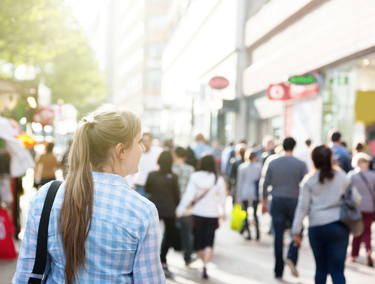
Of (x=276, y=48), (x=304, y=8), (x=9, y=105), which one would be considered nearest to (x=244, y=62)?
(x=276, y=48)

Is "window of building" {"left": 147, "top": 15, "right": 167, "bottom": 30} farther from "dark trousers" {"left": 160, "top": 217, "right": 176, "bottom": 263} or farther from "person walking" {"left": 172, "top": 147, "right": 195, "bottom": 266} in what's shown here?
"dark trousers" {"left": 160, "top": 217, "right": 176, "bottom": 263}

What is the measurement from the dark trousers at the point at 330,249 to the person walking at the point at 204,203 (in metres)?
1.89

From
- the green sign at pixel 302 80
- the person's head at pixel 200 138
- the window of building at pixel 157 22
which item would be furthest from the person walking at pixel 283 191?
the window of building at pixel 157 22

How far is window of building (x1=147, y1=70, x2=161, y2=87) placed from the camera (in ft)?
221

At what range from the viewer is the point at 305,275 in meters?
6.47

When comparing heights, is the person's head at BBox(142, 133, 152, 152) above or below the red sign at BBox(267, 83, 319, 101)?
below

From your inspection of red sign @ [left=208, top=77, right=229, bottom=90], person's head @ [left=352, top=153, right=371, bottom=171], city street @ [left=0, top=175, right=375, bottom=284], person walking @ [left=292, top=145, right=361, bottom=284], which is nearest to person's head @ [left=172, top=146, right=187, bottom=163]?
city street @ [left=0, top=175, right=375, bottom=284]

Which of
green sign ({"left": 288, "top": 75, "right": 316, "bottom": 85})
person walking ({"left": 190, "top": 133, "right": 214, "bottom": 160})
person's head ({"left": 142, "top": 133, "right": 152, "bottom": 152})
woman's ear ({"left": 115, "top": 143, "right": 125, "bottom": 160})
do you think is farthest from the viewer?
green sign ({"left": 288, "top": 75, "right": 316, "bottom": 85})

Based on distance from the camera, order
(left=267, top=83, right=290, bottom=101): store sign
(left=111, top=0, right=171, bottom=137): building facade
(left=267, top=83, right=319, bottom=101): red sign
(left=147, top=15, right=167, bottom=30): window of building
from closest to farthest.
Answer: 1. (left=267, top=83, right=319, bottom=101): red sign
2. (left=267, top=83, right=290, bottom=101): store sign
3. (left=147, top=15, right=167, bottom=30): window of building
4. (left=111, top=0, right=171, bottom=137): building facade

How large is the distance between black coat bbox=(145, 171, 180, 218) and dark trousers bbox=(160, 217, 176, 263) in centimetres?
13

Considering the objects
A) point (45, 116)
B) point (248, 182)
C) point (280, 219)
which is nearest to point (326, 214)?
point (280, 219)

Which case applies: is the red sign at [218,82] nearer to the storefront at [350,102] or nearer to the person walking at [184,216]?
the storefront at [350,102]

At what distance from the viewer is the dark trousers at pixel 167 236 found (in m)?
6.48

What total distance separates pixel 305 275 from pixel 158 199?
89.9 inches
